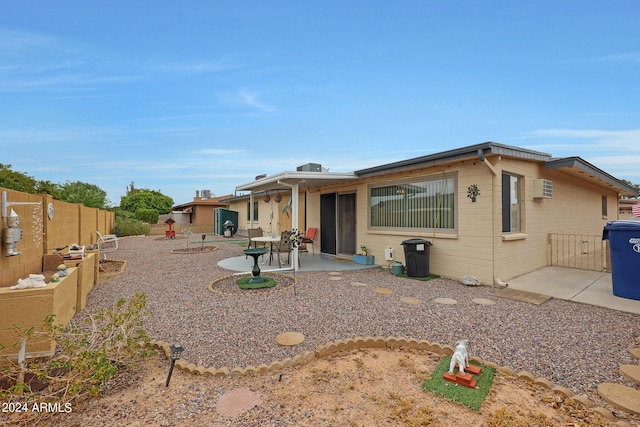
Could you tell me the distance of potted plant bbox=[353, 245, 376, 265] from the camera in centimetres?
820

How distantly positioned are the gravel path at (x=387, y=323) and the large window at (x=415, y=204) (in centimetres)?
156

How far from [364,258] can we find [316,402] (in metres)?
6.21

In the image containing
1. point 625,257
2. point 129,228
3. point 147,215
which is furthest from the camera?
point 147,215

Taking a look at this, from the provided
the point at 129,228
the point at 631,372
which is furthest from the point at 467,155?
the point at 129,228

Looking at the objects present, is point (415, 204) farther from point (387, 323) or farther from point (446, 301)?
point (387, 323)

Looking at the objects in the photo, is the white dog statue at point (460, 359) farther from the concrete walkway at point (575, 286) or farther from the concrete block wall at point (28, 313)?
the concrete block wall at point (28, 313)

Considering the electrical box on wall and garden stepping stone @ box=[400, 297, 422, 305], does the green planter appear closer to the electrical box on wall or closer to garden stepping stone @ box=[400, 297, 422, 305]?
garden stepping stone @ box=[400, 297, 422, 305]

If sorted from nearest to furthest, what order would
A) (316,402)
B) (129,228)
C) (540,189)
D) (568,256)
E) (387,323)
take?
(316,402) → (387,323) → (540,189) → (568,256) → (129,228)

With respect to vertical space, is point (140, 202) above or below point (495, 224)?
above

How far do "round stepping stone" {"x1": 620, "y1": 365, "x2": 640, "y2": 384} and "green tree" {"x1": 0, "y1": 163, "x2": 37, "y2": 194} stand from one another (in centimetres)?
1976

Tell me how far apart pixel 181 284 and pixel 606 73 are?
13321mm

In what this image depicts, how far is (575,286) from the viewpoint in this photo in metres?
5.54

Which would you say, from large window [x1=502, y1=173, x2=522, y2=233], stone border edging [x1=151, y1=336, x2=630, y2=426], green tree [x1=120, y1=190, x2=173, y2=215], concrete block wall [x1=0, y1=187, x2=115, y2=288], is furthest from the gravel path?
green tree [x1=120, y1=190, x2=173, y2=215]

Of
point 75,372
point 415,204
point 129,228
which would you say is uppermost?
point 415,204
